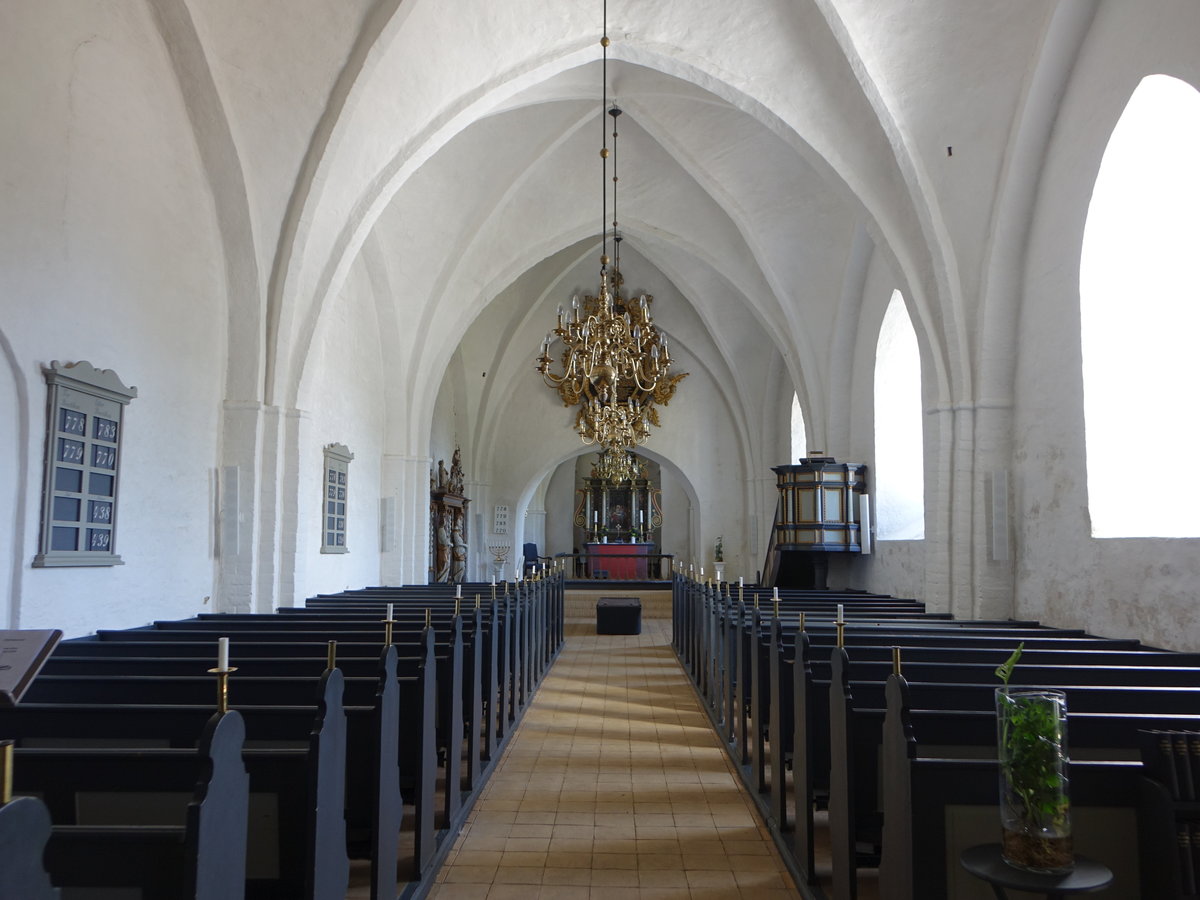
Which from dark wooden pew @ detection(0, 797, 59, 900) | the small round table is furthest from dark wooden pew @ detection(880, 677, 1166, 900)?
dark wooden pew @ detection(0, 797, 59, 900)

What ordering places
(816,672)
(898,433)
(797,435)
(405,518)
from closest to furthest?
(816,672), (898,433), (405,518), (797,435)

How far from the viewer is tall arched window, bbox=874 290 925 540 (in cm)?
1241

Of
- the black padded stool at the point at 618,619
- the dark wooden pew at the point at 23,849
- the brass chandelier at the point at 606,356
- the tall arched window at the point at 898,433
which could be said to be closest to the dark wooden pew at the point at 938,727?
the dark wooden pew at the point at 23,849

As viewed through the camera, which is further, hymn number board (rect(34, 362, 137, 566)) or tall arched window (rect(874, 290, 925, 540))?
tall arched window (rect(874, 290, 925, 540))

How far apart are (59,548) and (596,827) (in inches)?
162

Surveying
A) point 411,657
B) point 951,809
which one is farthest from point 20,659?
point 951,809

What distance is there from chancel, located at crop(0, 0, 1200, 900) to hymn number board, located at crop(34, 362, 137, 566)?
4cm

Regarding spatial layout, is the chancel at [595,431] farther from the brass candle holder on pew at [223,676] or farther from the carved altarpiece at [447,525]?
the carved altarpiece at [447,525]

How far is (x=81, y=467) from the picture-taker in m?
6.37

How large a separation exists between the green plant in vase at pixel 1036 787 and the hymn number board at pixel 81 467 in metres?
5.93

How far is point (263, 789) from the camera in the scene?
9.29 feet

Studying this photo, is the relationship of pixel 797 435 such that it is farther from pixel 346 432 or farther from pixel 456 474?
pixel 346 432

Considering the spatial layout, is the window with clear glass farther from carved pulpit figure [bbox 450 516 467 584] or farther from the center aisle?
carved pulpit figure [bbox 450 516 467 584]

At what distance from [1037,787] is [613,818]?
323 cm
